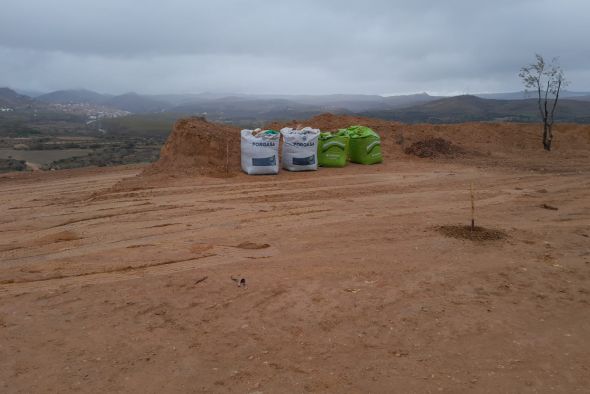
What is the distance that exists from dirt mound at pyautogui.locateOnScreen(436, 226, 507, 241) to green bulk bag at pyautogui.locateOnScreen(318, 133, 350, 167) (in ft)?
17.8

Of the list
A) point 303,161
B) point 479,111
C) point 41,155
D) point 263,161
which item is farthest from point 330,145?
point 479,111

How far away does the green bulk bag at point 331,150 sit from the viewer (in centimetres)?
1112

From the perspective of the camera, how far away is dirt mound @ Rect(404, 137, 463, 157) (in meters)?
13.2

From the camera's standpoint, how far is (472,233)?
5625mm

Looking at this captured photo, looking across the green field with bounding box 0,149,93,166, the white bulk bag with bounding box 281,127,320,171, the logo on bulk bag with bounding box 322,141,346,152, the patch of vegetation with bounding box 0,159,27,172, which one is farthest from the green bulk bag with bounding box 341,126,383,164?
the green field with bounding box 0,149,93,166

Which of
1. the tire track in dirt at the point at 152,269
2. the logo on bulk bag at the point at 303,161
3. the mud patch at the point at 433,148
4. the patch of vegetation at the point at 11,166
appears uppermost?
the mud patch at the point at 433,148

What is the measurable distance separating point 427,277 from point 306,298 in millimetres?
1172

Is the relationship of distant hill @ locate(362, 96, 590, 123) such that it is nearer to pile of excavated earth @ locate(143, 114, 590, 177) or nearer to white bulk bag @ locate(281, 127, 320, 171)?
pile of excavated earth @ locate(143, 114, 590, 177)

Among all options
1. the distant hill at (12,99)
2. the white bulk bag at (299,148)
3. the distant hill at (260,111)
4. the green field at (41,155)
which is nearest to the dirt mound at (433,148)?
the white bulk bag at (299,148)

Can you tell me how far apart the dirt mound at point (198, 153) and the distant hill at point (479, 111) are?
35.3 m

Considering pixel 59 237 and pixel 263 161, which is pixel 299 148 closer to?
pixel 263 161

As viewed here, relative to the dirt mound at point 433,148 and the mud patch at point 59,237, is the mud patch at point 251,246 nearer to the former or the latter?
the mud patch at point 59,237

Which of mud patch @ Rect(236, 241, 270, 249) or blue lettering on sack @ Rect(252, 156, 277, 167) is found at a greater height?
blue lettering on sack @ Rect(252, 156, 277, 167)

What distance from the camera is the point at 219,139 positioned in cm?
1107
